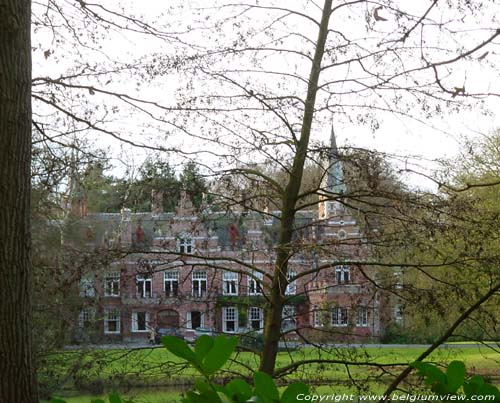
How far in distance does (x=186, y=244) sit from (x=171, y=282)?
0.30m

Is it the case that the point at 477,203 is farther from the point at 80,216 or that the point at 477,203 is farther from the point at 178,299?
the point at 80,216

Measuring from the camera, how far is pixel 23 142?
2160 millimetres

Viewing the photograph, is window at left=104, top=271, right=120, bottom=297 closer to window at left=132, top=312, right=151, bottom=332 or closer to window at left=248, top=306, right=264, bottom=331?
window at left=132, top=312, right=151, bottom=332

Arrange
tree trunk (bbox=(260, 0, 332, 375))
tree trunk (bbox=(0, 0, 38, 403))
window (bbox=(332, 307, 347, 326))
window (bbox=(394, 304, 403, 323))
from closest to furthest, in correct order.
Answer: tree trunk (bbox=(0, 0, 38, 403))
tree trunk (bbox=(260, 0, 332, 375))
window (bbox=(394, 304, 403, 323))
window (bbox=(332, 307, 347, 326))

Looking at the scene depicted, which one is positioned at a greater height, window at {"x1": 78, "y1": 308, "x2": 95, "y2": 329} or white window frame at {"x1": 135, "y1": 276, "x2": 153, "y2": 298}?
white window frame at {"x1": 135, "y1": 276, "x2": 153, "y2": 298}

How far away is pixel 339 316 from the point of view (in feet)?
18.2

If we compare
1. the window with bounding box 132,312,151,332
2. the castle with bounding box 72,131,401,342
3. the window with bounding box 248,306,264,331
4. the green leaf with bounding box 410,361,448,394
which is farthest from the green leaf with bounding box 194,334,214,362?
the window with bounding box 132,312,151,332

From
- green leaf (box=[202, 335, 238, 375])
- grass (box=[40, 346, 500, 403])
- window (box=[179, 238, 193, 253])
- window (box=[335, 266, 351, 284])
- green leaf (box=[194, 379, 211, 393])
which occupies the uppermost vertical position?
window (box=[179, 238, 193, 253])

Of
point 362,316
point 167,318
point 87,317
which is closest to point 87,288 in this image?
point 167,318

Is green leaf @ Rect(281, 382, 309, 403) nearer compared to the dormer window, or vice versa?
green leaf @ Rect(281, 382, 309, 403)

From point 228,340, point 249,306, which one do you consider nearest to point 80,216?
point 249,306

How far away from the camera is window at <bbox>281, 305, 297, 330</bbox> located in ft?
17.1

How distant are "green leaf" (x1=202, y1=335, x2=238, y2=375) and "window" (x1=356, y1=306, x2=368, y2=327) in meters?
4.30

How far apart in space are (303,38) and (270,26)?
23cm
